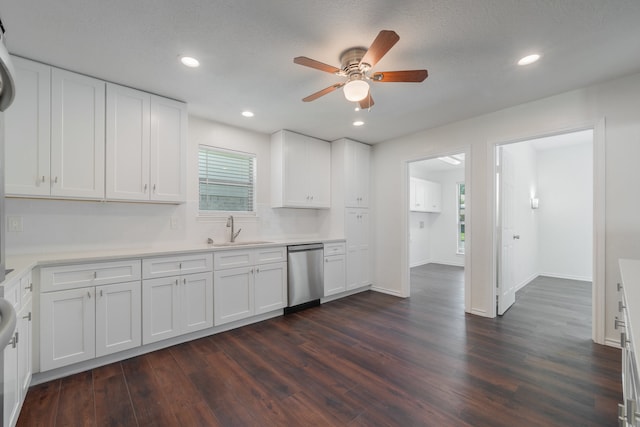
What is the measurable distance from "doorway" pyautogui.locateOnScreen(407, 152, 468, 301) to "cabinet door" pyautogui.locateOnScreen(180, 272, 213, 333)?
16.9 feet

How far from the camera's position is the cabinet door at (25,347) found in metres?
1.70

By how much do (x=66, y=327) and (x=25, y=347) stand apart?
1.00ft

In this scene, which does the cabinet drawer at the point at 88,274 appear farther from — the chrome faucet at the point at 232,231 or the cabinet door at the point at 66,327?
the chrome faucet at the point at 232,231

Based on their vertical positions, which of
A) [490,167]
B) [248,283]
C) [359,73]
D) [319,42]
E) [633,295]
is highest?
[319,42]

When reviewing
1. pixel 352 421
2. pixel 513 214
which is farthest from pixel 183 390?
pixel 513 214

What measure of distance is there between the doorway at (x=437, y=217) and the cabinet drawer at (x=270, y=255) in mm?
4173

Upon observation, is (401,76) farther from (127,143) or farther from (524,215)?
(524,215)

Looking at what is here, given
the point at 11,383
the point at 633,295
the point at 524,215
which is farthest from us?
the point at 524,215

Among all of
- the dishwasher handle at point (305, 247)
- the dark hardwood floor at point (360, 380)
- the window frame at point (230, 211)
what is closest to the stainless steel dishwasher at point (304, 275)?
the dishwasher handle at point (305, 247)

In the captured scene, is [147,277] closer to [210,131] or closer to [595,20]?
[210,131]

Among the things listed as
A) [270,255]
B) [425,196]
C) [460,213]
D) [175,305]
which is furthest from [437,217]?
[175,305]

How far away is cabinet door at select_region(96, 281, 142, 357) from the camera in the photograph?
7.45 feet

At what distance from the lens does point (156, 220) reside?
3102mm

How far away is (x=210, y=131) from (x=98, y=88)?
1.24 metres
